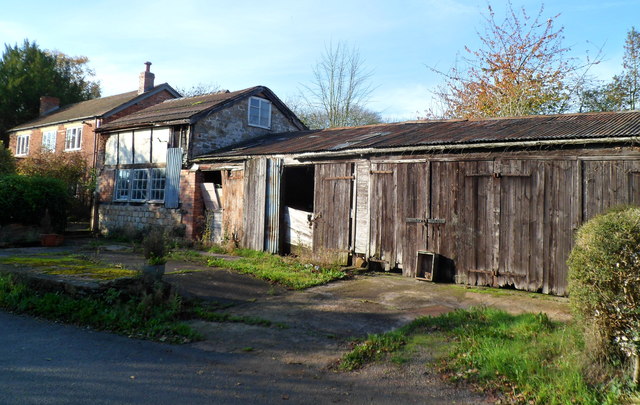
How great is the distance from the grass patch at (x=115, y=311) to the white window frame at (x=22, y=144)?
2683 centimetres

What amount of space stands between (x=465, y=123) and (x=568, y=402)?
363 inches

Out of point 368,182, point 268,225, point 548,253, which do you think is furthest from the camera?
point 268,225

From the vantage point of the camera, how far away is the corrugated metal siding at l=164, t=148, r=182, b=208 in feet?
51.8

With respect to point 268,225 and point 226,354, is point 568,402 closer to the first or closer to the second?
point 226,354

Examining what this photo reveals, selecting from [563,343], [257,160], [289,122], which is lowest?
[563,343]

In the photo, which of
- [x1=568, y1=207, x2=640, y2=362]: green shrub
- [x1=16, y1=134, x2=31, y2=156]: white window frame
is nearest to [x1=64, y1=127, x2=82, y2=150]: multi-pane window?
[x1=16, y1=134, x2=31, y2=156]: white window frame

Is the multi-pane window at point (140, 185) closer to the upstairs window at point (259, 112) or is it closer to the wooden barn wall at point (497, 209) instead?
the upstairs window at point (259, 112)

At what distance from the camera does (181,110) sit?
17.6 m

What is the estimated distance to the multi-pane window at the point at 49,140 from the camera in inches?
1061

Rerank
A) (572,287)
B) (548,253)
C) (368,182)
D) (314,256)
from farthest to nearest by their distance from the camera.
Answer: (314,256), (368,182), (548,253), (572,287)

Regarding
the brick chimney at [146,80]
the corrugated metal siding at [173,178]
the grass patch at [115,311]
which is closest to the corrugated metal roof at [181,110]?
the corrugated metal siding at [173,178]

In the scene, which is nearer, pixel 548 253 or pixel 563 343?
pixel 563 343

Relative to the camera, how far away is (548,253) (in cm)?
830

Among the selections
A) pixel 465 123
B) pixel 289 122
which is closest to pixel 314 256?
pixel 465 123
